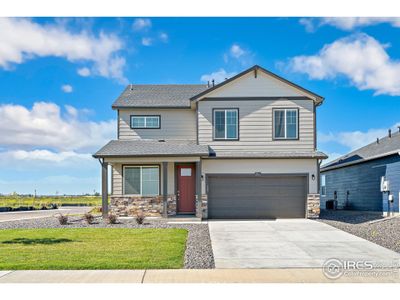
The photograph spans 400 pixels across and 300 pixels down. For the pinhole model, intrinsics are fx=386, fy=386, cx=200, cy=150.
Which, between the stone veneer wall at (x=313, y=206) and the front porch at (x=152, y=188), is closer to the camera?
the stone veneer wall at (x=313, y=206)

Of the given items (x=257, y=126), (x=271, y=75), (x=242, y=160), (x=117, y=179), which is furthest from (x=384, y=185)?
(x=117, y=179)

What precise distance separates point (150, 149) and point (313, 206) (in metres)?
7.42

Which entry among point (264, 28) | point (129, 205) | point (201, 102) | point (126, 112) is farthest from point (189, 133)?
point (264, 28)

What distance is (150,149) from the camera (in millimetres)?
16656

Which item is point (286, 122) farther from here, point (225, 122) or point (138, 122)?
point (138, 122)

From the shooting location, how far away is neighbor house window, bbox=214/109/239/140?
17.1 m

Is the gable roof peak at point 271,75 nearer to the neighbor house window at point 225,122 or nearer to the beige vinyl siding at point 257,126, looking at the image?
the beige vinyl siding at point 257,126

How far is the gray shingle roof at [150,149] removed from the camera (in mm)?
16031

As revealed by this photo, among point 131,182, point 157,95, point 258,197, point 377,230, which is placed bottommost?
point 377,230

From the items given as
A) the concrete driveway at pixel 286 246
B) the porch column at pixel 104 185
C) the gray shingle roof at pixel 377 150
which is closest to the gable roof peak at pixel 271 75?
the gray shingle roof at pixel 377 150

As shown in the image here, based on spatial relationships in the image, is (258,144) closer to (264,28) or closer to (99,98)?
(264,28)

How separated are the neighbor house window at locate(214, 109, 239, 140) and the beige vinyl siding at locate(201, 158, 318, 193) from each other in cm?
121

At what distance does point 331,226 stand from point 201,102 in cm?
746

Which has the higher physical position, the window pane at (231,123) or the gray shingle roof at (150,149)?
the window pane at (231,123)
